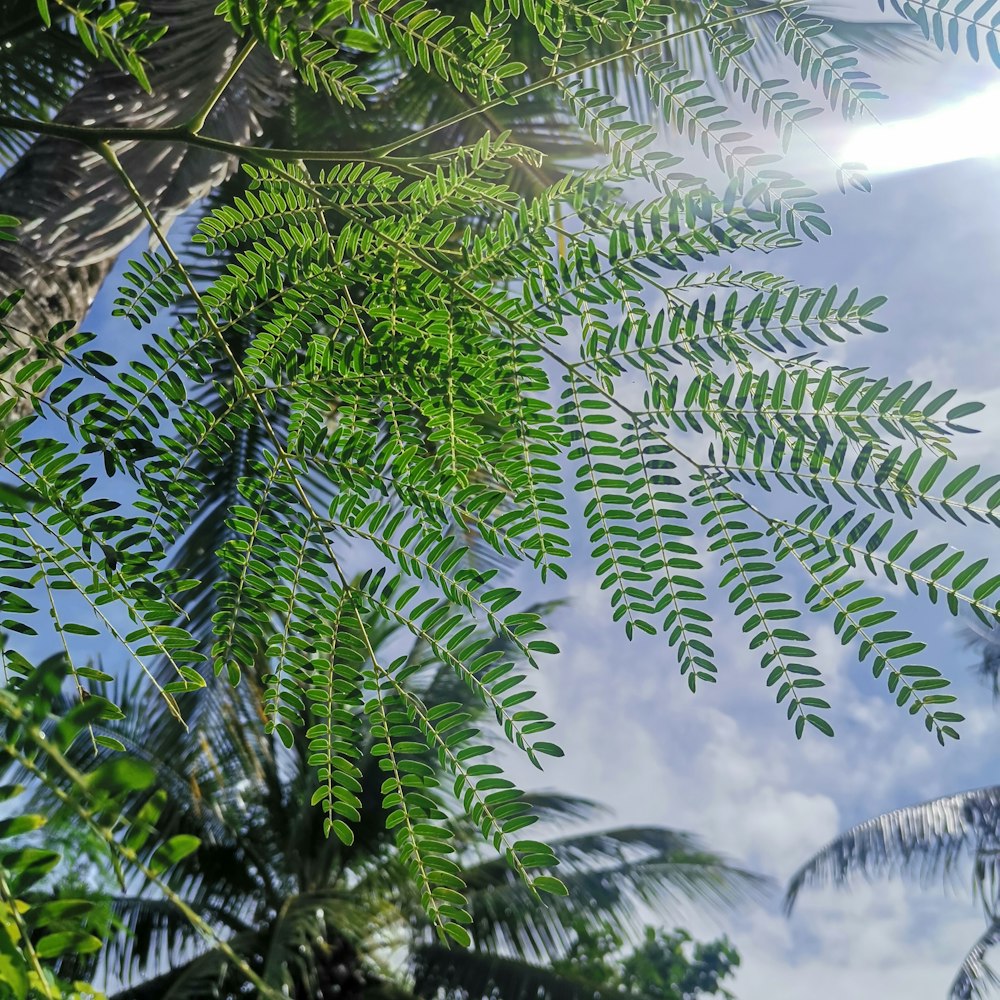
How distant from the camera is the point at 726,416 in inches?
31.4

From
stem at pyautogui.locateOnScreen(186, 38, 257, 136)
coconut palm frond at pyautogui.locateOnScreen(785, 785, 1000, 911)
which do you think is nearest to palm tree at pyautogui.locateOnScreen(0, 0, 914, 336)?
stem at pyautogui.locateOnScreen(186, 38, 257, 136)

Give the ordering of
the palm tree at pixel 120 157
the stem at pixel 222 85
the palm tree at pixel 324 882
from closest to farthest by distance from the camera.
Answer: the stem at pixel 222 85, the palm tree at pixel 120 157, the palm tree at pixel 324 882

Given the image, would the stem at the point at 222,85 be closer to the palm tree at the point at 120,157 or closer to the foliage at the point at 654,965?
the palm tree at the point at 120,157

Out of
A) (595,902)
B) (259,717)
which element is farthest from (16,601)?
(595,902)

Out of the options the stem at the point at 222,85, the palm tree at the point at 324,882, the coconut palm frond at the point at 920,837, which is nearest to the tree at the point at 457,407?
the stem at the point at 222,85

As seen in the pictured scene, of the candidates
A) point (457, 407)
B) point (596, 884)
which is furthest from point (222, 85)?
point (596, 884)

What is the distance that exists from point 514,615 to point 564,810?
8.88 meters

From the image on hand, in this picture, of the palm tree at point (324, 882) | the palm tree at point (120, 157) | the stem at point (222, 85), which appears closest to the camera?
the stem at point (222, 85)

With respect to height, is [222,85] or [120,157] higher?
[120,157]

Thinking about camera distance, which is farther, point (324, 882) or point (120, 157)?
point (324, 882)

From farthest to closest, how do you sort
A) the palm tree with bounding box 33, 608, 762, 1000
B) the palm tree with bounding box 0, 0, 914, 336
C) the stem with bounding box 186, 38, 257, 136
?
1. the palm tree with bounding box 33, 608, 762, 1000
2. the palm tree with bounding box 0, 0, 914, 336
3. the stem with bounding box 186, 38, 257, 136

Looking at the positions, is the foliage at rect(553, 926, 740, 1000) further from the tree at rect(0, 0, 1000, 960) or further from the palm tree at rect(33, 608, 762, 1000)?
the tree at rect(0, 0, 1000, 960)

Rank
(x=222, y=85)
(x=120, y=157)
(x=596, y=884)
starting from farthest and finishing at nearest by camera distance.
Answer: (x=596, y=884) → (x=120, y=157) → (x=222, y=85)

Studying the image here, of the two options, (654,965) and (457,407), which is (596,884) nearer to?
(654,965)
